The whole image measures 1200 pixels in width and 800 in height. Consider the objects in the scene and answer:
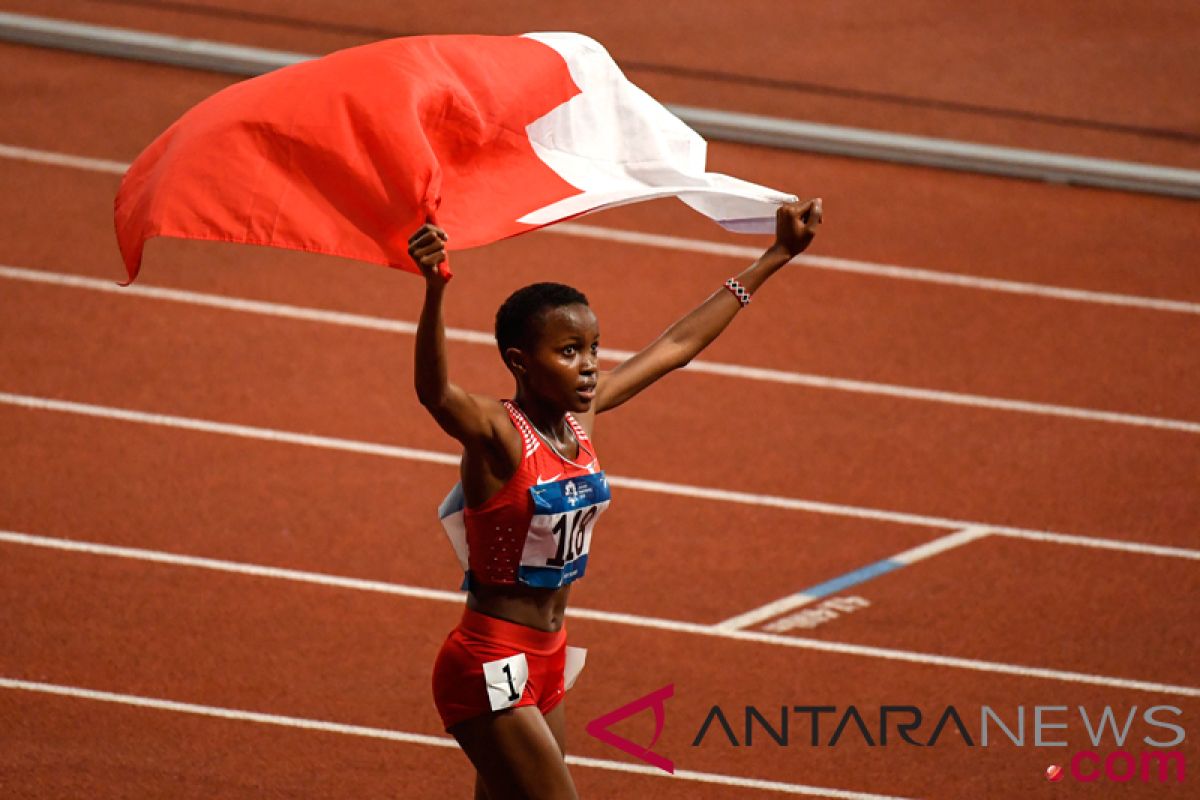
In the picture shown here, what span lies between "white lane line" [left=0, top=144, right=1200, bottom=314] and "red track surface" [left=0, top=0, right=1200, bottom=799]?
0.09 meters

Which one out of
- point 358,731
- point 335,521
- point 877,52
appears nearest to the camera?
point 358,731

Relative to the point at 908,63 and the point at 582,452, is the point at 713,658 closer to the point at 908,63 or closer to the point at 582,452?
the point at 582,452

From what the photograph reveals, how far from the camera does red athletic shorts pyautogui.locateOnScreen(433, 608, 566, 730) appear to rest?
434 centimetres

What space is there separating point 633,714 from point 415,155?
265 centimetres

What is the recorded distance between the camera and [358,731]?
20.3ft

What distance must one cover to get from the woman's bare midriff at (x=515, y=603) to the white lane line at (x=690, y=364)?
4468 millimetres

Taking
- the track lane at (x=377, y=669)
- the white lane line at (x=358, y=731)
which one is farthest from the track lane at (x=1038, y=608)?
the white lane line at (x=358, y=731)

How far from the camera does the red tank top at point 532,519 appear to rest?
4293 mm

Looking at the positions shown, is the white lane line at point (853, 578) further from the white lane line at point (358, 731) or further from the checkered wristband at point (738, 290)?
the checkered wristband at point (738, 290)

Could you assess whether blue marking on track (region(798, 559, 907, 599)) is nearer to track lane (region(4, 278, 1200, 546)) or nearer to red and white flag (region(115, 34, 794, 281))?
track lane (region(4, 278, 1200, 546))

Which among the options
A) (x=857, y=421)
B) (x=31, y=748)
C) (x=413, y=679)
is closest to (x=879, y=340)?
(x=857, y=421)

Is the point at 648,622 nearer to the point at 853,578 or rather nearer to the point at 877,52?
the point at 853,578

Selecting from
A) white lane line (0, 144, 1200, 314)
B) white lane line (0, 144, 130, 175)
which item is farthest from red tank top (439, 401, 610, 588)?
white lane line (0, 144, 130, 175)

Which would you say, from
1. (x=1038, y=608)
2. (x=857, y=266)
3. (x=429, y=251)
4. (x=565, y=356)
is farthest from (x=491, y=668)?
(x=857, y=266)
